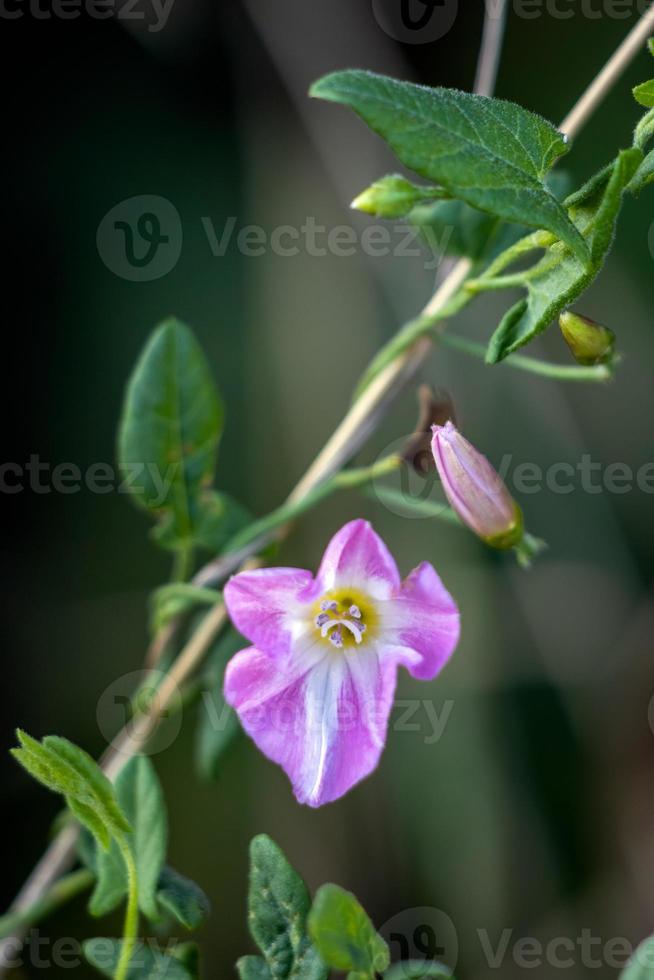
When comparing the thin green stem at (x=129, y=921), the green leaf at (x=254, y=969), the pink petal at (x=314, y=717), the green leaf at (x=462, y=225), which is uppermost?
the green leaf at (x=462, y=225)

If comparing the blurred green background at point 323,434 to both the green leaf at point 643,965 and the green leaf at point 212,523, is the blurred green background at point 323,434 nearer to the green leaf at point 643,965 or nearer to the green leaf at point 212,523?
the green leaf at point 212,523

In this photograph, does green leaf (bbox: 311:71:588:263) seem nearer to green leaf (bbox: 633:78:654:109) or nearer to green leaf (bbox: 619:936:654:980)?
green leaf (bbox: 633:78:654:109)

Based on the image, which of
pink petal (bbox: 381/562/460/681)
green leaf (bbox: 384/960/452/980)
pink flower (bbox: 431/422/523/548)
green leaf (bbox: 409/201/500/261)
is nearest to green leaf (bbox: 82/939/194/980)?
green leaf (bbox: 384/960/452/980)

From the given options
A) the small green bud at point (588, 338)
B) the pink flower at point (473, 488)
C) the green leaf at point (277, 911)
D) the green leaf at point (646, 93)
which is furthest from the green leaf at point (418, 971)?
the green leaf at point (646, 93)

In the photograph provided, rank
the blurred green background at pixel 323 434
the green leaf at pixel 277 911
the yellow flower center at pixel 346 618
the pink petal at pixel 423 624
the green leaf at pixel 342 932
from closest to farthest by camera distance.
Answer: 1. the green leaf at pixel 342 932
2. the green leaf at pixel 277 911
3. the pink petal at pixel 423 624
4. the yellow flower center at pixel 346 618
5. the blurred green background at pixel 323 434

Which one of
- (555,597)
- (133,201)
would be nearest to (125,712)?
(555,597)

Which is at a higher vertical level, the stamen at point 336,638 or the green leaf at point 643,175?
the green leaf at point 643,175

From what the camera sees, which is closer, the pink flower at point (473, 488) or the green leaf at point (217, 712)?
the pink flower at point (473, 488)

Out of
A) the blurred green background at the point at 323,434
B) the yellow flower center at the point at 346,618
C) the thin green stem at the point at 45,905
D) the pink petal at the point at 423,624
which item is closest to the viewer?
the pink petal at the point at 423,624
